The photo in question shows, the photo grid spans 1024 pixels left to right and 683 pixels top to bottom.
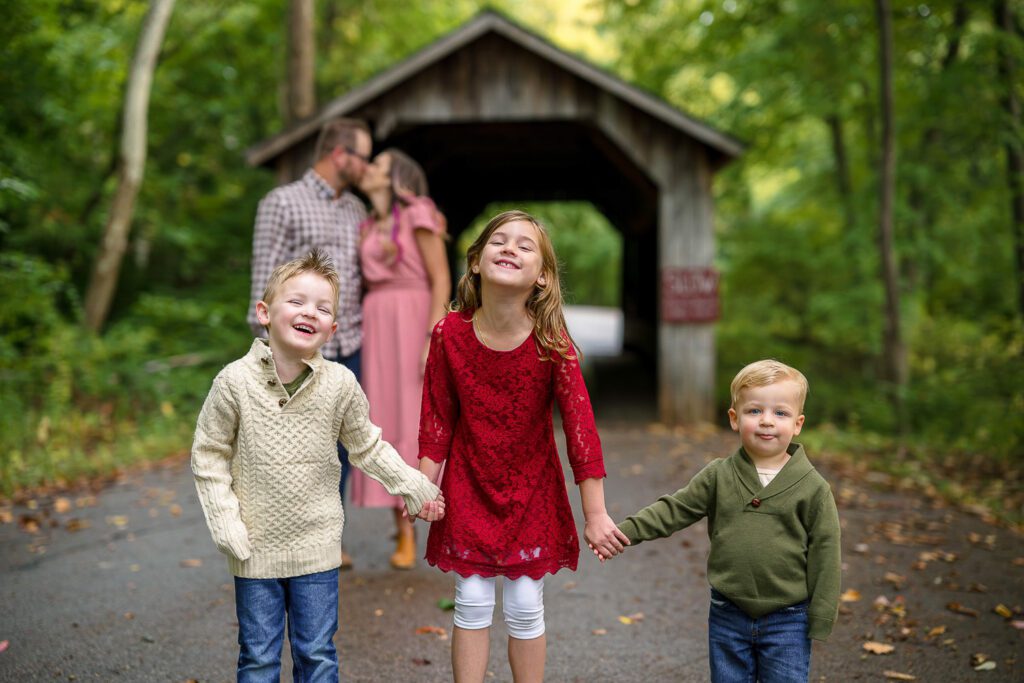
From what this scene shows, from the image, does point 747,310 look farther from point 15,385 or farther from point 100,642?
point 100,642

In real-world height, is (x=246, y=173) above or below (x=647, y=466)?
above

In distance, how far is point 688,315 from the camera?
10.1m

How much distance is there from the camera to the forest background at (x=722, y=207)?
9.44m

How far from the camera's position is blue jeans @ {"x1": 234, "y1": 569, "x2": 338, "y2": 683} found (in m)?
2.46

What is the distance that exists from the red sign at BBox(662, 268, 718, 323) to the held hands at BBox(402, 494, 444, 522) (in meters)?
7.89

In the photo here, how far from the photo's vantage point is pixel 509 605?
8.66 ft

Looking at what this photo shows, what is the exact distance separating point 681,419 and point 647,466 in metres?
2.51

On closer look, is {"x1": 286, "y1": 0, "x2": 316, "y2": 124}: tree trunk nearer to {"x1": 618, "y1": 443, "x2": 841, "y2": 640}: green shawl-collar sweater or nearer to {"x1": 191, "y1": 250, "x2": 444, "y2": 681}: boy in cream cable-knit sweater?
{"x1": 191, "y1": 250, "x2": 444, "y2": 681}: boy in cream cable-knit sweater

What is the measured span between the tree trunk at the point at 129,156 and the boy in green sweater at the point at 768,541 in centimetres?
1049

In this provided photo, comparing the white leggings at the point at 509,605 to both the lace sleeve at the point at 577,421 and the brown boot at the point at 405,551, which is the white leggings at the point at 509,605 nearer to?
the lace sleeve at the point at 577,421

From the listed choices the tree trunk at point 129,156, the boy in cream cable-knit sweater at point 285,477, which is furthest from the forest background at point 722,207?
the boy in cream cable-knit sweater at point 285,477

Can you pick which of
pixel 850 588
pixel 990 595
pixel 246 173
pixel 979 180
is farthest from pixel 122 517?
pixel 979 180

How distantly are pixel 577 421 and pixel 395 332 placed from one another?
197 centimetres

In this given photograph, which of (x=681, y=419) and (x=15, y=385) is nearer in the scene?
(x=15, y=385)
